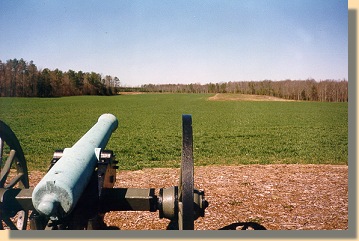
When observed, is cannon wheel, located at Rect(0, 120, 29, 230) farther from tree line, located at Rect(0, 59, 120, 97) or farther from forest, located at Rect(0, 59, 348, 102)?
tree line, located at Rect(0, 59, 120, 97)

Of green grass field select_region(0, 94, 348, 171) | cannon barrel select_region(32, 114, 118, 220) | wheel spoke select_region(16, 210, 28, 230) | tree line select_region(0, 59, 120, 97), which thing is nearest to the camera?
cannon barrel select_region(32, 114, 118, 220)

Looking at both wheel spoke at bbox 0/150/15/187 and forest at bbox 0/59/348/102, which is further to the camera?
forest at bbox 0/59/348/102

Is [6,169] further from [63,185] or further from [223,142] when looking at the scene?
[223,142]

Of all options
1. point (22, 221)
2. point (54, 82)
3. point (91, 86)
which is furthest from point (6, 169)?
point (91, 86)

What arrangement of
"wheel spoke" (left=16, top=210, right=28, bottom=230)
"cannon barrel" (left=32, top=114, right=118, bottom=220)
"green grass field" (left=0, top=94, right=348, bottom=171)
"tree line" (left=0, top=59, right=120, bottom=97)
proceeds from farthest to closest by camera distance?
"tree line" (left=0, top=59, right=120, bottom=97)
"green grass field" (left=0, top=94, right=348, bottom=171)
"wheel spoke" (left=16, top=210, right=28, bottom=230)
"cannon barrel" (left=32, top=114, right=118, bottom=220)

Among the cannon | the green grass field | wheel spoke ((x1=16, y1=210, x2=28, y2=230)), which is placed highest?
the cannon

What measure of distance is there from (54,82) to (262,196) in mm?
24371

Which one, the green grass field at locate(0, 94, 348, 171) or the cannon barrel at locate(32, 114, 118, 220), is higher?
the cannon barrel at locate(32, 114, 118, 220)

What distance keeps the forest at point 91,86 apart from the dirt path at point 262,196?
6.41 feet

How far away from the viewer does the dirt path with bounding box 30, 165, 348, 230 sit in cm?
542

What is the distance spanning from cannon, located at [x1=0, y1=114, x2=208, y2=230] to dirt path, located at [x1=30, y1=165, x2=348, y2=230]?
2.23 metres

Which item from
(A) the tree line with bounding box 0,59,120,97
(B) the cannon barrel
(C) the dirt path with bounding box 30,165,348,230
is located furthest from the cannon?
(A) the tree line with bounding box 0,59,120,97

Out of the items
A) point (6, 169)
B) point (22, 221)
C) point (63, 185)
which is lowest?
point (22, 221)

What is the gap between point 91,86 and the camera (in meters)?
42.2
